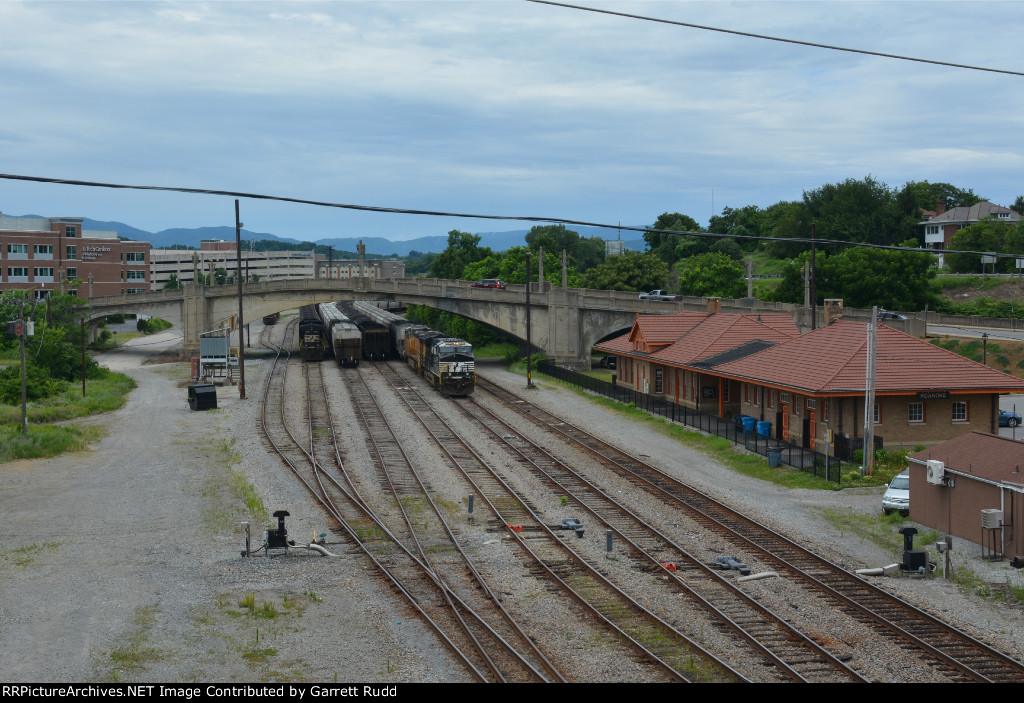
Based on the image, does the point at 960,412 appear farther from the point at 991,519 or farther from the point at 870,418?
the point at 991,519

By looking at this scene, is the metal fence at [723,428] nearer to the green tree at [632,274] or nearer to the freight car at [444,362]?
the freight car at [444,362]

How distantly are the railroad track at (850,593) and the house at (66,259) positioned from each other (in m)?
96.0

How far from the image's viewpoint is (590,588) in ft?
64.8

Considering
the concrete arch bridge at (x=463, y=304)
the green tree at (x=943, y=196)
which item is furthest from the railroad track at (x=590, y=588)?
the green tree at (x=943, y=196)

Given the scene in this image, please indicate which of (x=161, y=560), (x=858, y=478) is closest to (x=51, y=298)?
(x=161, y=560)

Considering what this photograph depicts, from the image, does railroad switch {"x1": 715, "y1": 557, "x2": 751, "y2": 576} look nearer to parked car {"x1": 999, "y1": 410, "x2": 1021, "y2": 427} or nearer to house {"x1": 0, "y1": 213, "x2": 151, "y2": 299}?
parked car {"x1": 999, "y1": 410, "x2": 1021, "y2": 427}

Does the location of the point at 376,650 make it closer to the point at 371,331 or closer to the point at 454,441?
the point at 454,441

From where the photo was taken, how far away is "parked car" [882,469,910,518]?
25688 mm

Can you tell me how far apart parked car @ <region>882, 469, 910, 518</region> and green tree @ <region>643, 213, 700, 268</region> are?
98.7 metres

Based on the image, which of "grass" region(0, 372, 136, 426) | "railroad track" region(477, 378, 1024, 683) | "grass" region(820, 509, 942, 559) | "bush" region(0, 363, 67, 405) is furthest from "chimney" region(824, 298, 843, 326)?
"bush" region(0, 363, 67, 405)

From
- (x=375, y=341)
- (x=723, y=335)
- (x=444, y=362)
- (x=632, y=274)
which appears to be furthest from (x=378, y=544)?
(x=632, y=274)

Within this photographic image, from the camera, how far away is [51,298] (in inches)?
3022

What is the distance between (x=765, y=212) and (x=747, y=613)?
458 ft

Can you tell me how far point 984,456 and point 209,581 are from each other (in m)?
18.6
